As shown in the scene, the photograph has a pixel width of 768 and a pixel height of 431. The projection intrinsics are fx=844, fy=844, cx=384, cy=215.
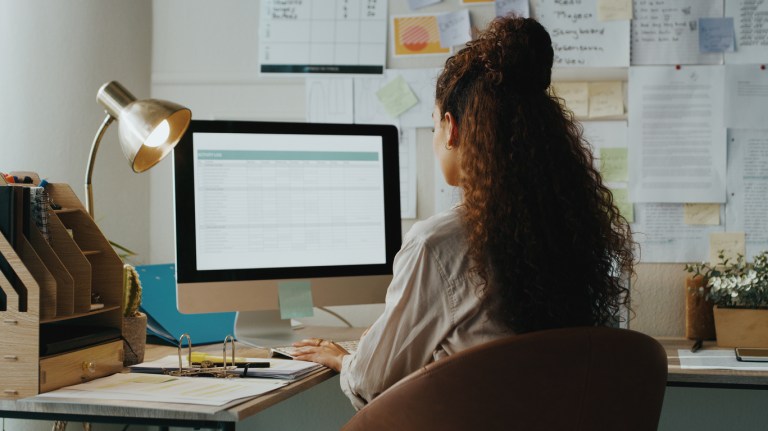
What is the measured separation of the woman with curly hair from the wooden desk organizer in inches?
17.5

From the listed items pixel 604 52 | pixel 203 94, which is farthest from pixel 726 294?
pixel 203 94

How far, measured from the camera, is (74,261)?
54.6 inches

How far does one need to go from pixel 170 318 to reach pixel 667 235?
1220mm

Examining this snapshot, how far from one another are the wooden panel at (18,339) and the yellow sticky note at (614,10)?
1.50m

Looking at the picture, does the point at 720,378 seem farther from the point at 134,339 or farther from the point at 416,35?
the point at 416,35

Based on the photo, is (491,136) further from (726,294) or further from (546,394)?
(726,294)

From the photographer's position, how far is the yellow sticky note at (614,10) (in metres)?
2.11

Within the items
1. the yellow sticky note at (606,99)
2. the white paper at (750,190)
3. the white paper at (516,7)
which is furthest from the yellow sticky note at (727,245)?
the white paper at (516,7)

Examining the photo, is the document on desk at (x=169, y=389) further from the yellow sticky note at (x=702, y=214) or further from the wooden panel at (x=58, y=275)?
the yellow sticky note at (x=702, y=214)

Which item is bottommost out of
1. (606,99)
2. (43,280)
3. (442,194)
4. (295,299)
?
(295,299)

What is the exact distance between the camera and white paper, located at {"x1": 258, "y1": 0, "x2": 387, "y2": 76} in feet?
7.35

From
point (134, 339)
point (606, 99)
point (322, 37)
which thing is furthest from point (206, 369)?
point (606, 99)

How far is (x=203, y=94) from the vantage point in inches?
92.0

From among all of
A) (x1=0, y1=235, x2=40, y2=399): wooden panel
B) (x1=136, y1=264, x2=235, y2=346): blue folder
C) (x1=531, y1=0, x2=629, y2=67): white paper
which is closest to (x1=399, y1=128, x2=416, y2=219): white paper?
(x1=531, y1=0, x2=629, y2=67): white paper
